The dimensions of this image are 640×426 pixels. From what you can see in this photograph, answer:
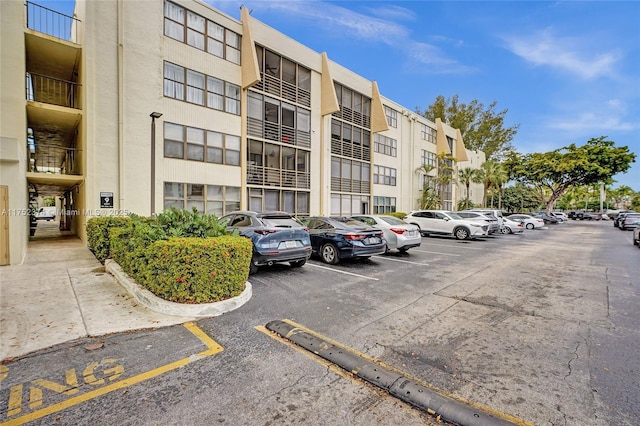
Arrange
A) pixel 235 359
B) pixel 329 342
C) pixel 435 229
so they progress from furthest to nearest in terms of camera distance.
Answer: pixel 435 229 → pixel 329 342 → pixel 235 359

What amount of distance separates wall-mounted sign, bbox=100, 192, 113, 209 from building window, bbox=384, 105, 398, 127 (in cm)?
2186

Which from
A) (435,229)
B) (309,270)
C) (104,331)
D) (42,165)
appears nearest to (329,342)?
(104,331)

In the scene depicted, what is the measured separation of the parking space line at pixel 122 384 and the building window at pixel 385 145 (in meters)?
23.7

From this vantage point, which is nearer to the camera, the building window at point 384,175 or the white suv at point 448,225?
the white suv at point 448,225

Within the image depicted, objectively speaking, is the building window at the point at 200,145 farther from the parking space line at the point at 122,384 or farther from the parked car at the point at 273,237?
the parking space line at the point at 122,384

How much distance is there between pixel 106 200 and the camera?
39.9 ft

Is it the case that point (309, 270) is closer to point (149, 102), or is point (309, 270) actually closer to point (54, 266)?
point (54, 266)

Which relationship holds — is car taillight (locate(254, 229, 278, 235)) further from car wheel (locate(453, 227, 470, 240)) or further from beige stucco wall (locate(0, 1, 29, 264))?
car wheel (locate(453, 227, 470, 240))

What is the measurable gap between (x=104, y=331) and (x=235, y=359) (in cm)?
208

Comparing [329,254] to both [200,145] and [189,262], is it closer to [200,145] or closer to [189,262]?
[189,262]

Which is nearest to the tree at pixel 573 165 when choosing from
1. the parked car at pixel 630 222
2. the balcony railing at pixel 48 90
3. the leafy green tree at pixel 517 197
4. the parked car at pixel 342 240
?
the leafy green tree at pixel 517 197

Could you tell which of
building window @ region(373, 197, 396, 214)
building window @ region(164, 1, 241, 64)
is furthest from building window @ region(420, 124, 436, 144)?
building window @ region(164, 1, 241, 64)

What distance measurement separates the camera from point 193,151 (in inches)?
568

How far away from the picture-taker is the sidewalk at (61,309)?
155 inches
